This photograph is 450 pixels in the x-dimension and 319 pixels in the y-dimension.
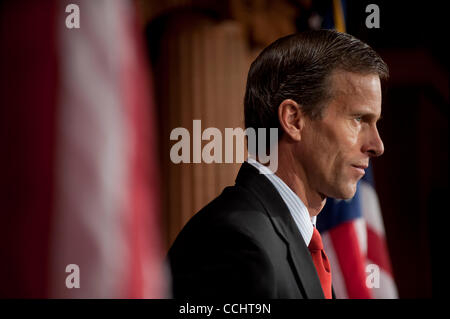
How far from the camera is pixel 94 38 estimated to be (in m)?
0.41

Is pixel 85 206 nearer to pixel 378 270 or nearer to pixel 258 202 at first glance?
pixel 258 202

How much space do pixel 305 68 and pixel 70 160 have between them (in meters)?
0.57

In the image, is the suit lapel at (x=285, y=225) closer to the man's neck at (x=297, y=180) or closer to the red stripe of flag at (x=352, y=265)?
the man's neck at (x=297, y=180)

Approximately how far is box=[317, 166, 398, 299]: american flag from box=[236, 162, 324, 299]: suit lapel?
747 mm

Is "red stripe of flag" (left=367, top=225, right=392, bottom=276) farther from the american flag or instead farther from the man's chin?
the man's chin

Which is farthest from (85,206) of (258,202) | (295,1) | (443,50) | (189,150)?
(443,50)

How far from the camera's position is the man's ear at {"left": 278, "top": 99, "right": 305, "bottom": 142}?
33.8 inches

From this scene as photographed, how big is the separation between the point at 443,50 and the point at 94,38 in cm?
258

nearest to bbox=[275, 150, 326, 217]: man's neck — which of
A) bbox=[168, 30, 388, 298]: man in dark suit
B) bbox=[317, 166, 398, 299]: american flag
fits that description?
bbox=[168, 30, 388, 298]: man in dark suit

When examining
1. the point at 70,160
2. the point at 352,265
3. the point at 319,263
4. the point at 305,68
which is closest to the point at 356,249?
the point at 352,265

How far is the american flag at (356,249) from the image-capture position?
150 cm

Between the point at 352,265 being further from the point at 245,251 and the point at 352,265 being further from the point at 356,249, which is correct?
the point at 245,251

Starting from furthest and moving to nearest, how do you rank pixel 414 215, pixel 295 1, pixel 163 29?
pixel 414 215
pixel 295 1
pixel 163 29

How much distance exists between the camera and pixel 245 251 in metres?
0.70
